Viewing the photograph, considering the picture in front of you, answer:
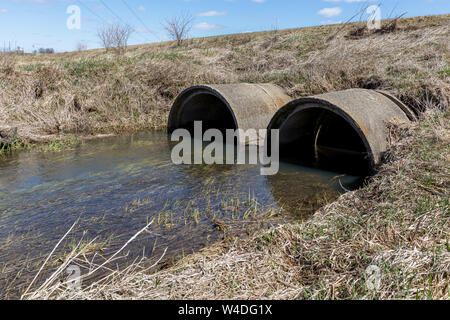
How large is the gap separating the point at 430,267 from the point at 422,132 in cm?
399

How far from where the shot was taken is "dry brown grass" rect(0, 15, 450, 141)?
9.72 meters

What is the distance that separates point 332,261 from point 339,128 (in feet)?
22.4

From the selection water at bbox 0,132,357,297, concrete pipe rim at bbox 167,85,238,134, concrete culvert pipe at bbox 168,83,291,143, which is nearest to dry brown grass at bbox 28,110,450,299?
water at bbox 0,132,357,297

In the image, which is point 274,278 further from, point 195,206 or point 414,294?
point 195,206

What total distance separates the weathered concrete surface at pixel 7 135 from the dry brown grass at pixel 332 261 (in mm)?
7002

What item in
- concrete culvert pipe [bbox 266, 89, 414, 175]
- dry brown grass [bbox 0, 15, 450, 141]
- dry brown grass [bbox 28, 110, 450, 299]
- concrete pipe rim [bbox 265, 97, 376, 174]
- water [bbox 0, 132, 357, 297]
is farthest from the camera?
dry brown grass [bbox 0, 15, 450, 141]

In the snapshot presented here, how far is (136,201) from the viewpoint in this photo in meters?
5.38

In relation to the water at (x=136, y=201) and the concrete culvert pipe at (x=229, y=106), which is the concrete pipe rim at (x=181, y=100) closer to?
the concrete culvert pipe at (x=229, y=106)

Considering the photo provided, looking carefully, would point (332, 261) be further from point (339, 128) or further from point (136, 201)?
point (339, 128)

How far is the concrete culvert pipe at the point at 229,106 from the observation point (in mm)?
8836

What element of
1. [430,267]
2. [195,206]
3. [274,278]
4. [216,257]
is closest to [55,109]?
[195,206]

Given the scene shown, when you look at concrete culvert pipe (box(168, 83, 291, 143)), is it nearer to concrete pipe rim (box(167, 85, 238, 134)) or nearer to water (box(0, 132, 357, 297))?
concrete pipe rim (box(167, 85, 238, 134))

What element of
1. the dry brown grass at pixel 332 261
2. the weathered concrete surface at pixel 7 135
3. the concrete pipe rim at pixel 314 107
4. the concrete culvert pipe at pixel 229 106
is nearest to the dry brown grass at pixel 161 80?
the weathered concrete surface at pixel 7 135

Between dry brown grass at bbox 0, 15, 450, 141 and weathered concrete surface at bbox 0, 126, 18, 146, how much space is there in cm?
46
